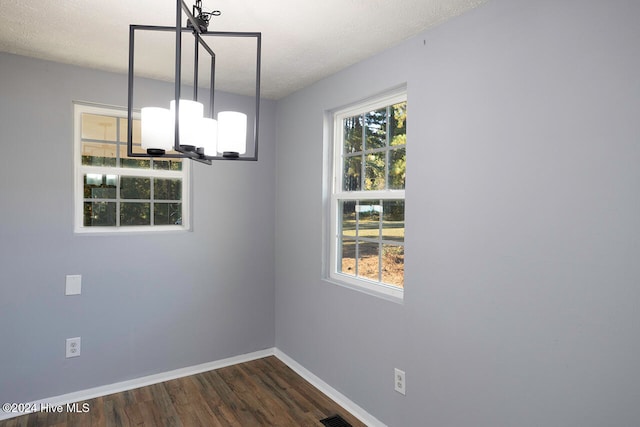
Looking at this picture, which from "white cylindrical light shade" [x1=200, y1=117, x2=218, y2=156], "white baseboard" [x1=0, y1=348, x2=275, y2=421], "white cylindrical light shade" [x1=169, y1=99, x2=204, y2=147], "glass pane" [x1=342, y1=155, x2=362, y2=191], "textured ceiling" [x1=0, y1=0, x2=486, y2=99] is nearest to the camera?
"white cylindrical light shade" [x1=169, y1=99, x2=204, y2=147]

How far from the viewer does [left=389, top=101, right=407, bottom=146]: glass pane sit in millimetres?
2447

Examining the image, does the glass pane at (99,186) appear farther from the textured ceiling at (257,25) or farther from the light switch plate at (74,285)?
the textured ceiling at (257,25)

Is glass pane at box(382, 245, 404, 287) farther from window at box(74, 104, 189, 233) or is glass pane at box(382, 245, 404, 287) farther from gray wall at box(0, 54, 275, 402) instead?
window at box(74, 104, 189, 233)

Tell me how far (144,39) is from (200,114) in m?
1.36

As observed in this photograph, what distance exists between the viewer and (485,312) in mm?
1864

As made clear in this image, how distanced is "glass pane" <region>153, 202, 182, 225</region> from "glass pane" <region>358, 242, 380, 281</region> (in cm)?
165

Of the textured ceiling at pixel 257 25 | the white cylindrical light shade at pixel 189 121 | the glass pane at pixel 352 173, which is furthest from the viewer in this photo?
the glass pane at pixel 352 173

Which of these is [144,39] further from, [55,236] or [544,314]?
[544,314]

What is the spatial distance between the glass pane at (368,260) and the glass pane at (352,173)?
444 mm

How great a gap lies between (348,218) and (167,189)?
1614 mm

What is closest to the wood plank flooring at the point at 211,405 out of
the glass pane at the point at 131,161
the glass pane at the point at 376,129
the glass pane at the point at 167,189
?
the glass pane at the point at 167,189

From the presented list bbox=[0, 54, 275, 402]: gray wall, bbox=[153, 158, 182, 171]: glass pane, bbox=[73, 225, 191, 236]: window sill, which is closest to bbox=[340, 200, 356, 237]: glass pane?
bbox=[0, 54, 275, 402]: gray wall

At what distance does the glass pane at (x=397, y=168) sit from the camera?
243 cm

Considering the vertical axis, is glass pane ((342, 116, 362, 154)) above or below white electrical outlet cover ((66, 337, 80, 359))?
above
